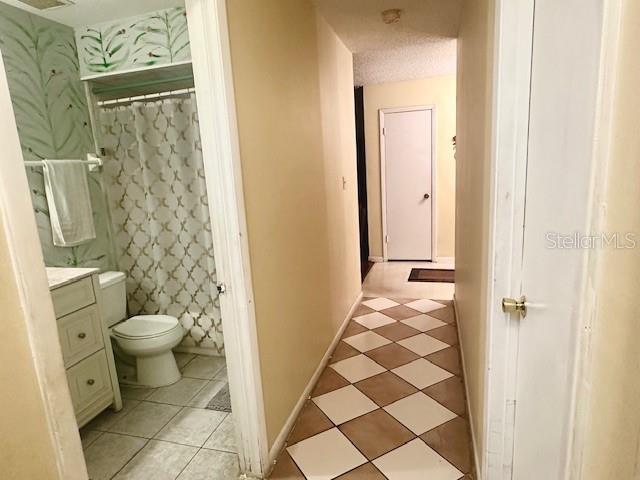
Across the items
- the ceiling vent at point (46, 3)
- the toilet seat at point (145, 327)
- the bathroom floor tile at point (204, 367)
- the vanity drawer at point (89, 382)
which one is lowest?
the bathroom floor tile at point (204, 367)

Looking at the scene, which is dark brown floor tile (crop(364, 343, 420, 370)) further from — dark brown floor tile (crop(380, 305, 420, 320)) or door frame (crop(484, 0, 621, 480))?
door frame (crop(484, 0, 621, 480))

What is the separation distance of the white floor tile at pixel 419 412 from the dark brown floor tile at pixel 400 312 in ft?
3.86


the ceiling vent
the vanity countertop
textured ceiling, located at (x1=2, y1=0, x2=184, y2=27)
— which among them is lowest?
the vanity countertop

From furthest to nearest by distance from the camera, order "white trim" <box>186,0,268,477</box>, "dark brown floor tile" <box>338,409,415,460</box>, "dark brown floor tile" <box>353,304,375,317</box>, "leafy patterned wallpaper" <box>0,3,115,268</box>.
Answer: "dark brown floor tile" <box>353,304,375,317</box>
"leafy patterned wallpaper" <box>0,3,115,268</box>
"dark brown floor tile" <box>338,409,415,460</box>
"white trim" <box>186,0,268,477</box>

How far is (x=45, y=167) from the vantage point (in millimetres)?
2244

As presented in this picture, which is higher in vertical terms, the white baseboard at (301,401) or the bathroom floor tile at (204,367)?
the white baseboard at (301,401)

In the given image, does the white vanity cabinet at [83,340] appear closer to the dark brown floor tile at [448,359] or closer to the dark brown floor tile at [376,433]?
the dark brown floor tile at [376,433]

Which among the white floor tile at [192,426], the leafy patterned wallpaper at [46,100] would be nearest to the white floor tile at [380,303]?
the white floor tile at [192,426]

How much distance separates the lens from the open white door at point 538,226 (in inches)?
33.4

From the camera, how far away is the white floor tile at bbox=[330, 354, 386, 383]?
2.48 m

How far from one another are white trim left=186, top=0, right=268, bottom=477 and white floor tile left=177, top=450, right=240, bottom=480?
0.09m

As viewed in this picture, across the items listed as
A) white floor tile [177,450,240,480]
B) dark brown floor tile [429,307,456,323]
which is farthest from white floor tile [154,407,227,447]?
dark brown floor tile [429,307,456,323]

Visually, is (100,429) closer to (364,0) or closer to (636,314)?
(636,314)

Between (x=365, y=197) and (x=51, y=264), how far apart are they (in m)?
3.94
